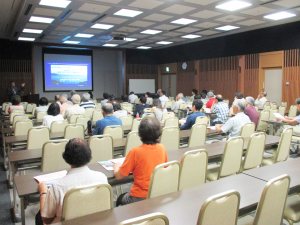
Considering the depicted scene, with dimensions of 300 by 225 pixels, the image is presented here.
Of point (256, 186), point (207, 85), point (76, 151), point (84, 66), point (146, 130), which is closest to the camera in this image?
point (76, 151)

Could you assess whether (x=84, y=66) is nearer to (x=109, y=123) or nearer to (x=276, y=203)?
(x=109, y=123)

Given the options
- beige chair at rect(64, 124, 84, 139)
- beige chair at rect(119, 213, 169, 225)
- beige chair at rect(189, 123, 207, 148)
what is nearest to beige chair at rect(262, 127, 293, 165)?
beige chair at rect(189, 123, 207, 148)

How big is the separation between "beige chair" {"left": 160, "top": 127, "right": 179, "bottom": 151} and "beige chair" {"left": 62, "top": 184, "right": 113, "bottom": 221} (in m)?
2.59

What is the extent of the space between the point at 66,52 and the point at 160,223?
53.7 feet

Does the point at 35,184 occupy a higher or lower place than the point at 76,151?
lower

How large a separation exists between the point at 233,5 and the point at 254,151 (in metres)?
5.93

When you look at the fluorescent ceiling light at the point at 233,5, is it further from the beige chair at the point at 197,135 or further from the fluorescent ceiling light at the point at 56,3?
the beige chair at the point at 197,135

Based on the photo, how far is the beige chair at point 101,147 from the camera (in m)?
3.85

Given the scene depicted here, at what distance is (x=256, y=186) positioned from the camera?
243 cm

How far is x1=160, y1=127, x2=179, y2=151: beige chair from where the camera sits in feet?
15.1

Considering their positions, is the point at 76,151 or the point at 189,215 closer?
the point at 189,215

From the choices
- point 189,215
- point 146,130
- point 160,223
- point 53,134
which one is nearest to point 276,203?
point 189,215

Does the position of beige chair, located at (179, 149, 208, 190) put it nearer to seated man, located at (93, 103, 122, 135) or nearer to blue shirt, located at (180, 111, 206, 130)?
seated man, located at (93, 103, 122, 135)

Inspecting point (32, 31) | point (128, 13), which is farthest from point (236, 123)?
point (32, 31)
